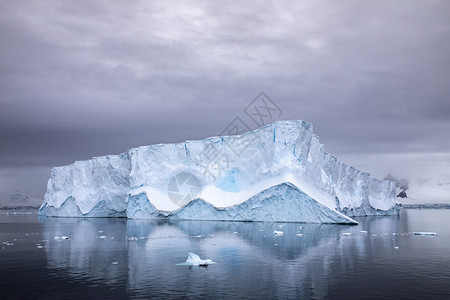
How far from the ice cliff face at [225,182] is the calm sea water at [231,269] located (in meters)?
11.0

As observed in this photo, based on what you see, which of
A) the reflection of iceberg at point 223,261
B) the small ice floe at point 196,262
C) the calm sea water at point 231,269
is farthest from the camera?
the small ice floe at point 196,262

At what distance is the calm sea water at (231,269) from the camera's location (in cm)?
963

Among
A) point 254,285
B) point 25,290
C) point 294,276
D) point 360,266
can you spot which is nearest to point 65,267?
point 25,290

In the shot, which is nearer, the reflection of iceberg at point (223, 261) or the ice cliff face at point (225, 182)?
the reflection of iceberg at point (223, 261)

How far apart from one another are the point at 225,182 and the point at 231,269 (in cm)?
2407

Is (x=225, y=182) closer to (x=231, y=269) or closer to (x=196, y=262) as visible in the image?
(x=196, y=262)

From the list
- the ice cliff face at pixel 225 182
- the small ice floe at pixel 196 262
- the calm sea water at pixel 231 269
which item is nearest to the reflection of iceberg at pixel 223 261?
the calm sea water at pixel 231 269

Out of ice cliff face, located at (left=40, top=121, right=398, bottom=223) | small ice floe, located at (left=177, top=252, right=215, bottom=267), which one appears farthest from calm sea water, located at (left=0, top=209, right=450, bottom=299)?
ice cliff face, located at (left=40, top=121, right=398, bottom=223)

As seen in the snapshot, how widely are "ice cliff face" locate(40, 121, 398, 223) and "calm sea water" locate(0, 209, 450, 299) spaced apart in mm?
11022

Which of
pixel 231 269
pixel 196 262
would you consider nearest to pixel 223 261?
pixel 196 262

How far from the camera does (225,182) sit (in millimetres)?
36406

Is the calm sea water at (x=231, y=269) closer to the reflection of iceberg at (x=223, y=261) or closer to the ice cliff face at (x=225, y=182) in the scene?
the reflection of iceberg at (x=223, y=261)

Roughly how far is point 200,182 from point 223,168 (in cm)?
269

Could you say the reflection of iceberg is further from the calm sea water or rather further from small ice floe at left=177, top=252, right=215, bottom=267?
small ice floe at left=177, top=252, right=215, bottom=267
